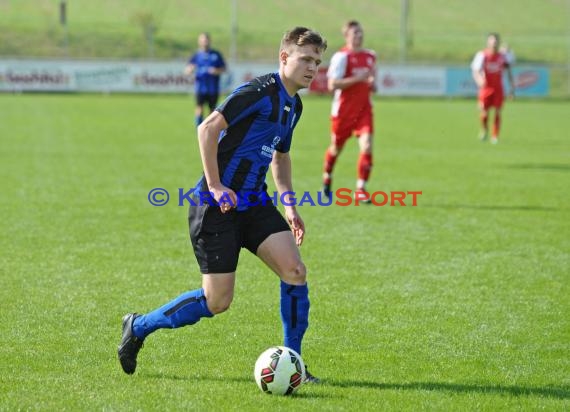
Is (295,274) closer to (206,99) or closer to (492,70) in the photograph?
(492,70)

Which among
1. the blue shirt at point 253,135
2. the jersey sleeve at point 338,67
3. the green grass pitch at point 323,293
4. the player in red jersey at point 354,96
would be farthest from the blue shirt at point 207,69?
the blue shirt at point 253,135

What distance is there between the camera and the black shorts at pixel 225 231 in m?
4.68

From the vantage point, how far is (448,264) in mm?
7883

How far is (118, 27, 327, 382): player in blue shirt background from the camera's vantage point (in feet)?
15.2

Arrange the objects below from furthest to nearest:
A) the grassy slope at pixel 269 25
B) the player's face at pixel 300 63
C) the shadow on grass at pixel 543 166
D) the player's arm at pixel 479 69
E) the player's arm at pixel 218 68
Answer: the grassy slope at pixel 269 25
the player's arm at pixel 218 68
the player's arm at pixel 479 69
the shadow on grass at pixel 543 166
the player's face at pixel 300 63

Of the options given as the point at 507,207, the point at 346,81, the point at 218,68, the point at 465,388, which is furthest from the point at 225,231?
the point at 218,68

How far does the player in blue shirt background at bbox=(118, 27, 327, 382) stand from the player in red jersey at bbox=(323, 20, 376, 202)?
634 centimetres

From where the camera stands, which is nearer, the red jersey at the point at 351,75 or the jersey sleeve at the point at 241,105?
the jersey sleeve at the point at 241,105

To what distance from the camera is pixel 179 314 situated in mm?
4789

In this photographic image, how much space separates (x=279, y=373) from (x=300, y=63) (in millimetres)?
1629

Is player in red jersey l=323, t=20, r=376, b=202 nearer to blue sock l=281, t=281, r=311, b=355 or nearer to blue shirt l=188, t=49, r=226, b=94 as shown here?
blue sock l=281, t=281, r=311, b=355

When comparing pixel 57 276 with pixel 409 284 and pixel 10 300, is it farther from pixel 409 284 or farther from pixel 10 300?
pixel 409 284

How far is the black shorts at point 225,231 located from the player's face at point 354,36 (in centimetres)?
656

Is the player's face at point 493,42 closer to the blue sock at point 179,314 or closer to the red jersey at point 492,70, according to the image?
the red jersey at point 492,70
